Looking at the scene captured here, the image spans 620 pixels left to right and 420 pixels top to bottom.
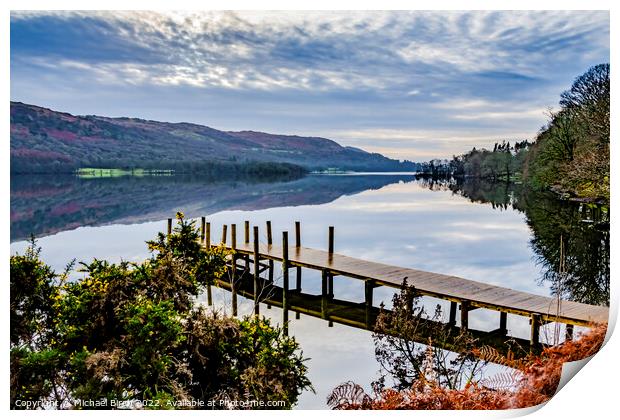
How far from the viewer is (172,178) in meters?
5.34

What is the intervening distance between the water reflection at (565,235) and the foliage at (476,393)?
2.89 ft

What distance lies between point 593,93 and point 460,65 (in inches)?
48.8

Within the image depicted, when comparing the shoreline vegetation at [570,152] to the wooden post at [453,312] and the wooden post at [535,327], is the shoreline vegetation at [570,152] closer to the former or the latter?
the wooden post at [535,327]

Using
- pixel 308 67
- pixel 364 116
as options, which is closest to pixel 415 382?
pixel 364 116

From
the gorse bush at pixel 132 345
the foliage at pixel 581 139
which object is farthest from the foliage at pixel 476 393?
the foliage at pixel 581 139

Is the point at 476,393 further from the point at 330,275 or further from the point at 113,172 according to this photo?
the point at 330,275

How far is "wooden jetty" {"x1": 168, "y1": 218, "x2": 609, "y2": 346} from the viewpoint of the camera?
5772 millimetres

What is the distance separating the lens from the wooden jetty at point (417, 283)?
18.9ft

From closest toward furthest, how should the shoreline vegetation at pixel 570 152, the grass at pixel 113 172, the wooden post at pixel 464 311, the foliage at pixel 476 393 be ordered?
1. the foliage at pixel 476 393
2. the grass at pixel 113 172
3. the shoreline vegetation at pixel 570 152
4. the wooden post at pixel 464 311

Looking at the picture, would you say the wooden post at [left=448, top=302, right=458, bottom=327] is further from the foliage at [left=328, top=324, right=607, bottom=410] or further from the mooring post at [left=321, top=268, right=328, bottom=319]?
the foliage at [left=328, top=324, right=607, bottom=410]

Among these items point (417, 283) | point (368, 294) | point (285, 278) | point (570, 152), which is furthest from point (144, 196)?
point (570, 152)

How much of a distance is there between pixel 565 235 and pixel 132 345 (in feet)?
25.2
